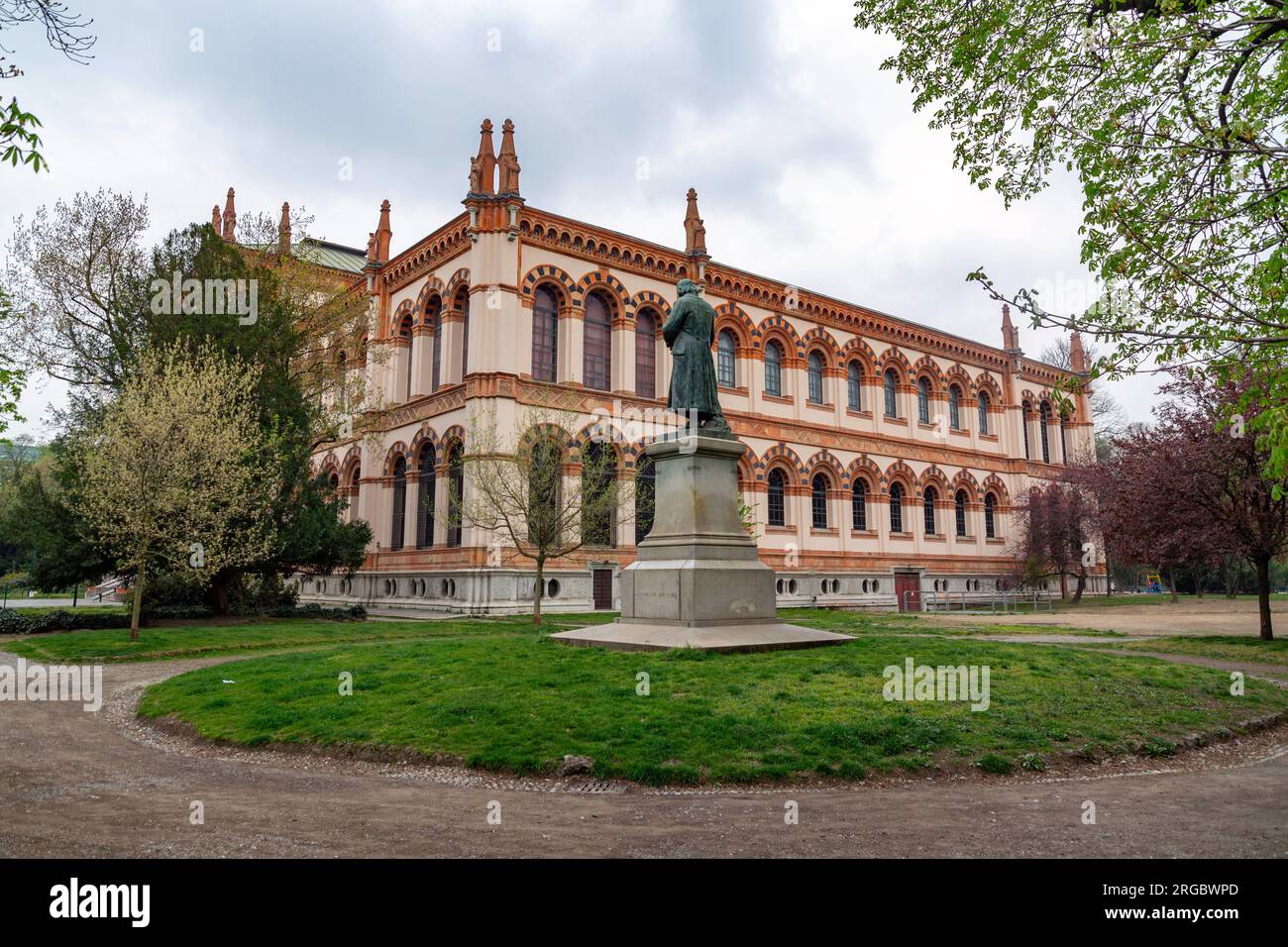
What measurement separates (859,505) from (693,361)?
90.1ft

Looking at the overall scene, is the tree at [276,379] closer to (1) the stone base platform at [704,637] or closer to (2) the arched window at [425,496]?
(2) the arched window at [425,496]

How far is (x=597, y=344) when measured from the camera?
32250 mm

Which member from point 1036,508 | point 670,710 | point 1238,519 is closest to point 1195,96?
point 670,710

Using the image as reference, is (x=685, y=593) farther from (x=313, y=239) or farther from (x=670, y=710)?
(x=313, y=239)

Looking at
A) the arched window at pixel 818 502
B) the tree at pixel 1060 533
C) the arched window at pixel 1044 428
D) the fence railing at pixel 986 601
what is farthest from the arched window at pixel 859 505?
the arched window at pixel 1044 428

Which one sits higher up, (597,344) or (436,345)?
(436,345)

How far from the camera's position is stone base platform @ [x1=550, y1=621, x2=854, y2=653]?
11.6 metres

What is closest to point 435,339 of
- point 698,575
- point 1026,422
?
point 698,575

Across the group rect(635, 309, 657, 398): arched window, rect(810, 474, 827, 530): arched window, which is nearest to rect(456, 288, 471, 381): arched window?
rect(635, 309, 657, 398): arched window

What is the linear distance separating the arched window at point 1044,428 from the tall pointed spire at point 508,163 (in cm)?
3747

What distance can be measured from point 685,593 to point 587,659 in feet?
6.43

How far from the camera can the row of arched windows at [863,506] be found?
36.5 m

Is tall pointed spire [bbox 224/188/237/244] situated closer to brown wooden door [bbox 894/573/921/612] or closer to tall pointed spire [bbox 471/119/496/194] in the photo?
tall pointed spire [bbox 471/119/496/194]

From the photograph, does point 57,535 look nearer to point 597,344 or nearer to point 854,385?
point 597,344
